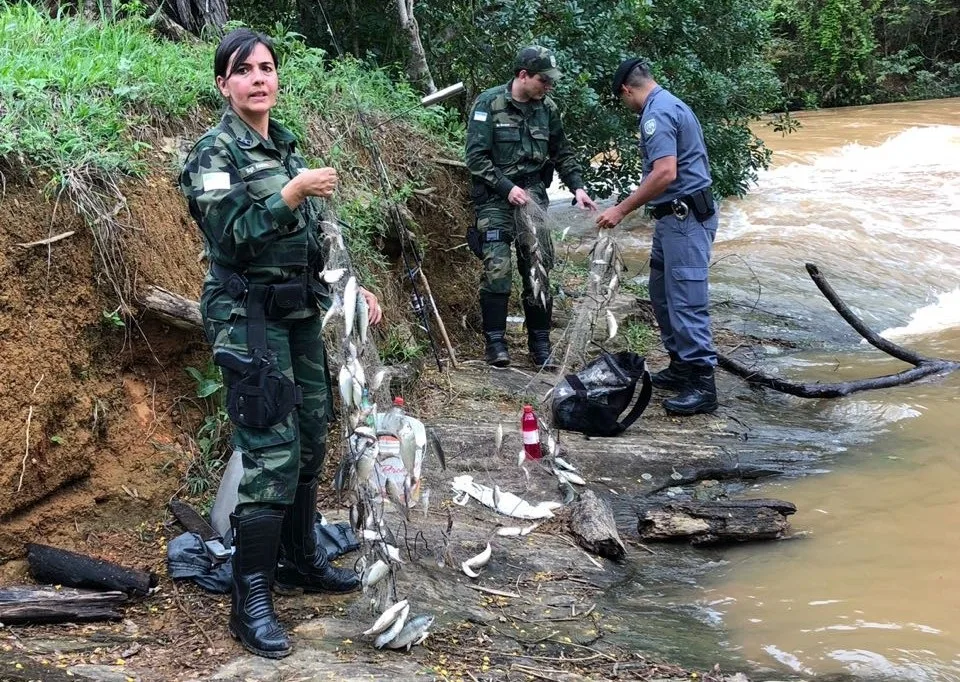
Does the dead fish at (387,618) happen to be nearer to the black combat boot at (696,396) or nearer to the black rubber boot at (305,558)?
the black rubber boot at (305,558)

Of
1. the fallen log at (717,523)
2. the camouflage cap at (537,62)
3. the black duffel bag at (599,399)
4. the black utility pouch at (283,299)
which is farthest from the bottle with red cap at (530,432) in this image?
the camouflage cap at (537,62)

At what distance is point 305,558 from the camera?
11.9 feet

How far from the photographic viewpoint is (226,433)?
14.6 ft

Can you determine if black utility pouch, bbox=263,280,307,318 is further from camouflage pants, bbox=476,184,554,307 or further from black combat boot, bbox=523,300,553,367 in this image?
black combat boot, bbox=523,300,553,367

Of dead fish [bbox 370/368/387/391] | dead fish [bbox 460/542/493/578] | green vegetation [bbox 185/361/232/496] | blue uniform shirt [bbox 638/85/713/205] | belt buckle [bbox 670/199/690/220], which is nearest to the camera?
dead fish [bbox 370/368/387/391]

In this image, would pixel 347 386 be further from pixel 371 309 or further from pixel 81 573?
pixel 81 573

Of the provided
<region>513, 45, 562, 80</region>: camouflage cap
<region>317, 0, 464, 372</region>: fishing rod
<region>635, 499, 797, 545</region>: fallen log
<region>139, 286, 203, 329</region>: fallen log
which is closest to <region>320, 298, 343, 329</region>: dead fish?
<region>139, 286, 203, 329</region>: fallen log

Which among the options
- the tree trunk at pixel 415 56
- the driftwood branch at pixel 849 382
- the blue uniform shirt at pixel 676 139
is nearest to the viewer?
the blue uniform shirt at pixel 676 139

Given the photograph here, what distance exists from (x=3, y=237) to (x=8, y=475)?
967 millimetres

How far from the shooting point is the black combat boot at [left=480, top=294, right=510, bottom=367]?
6562 millimetres

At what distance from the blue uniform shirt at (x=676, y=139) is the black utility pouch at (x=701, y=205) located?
0.04 metres

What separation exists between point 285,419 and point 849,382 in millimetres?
4700

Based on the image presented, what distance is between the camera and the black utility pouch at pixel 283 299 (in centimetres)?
318

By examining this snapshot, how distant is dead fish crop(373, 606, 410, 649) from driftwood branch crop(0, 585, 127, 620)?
99 cm
